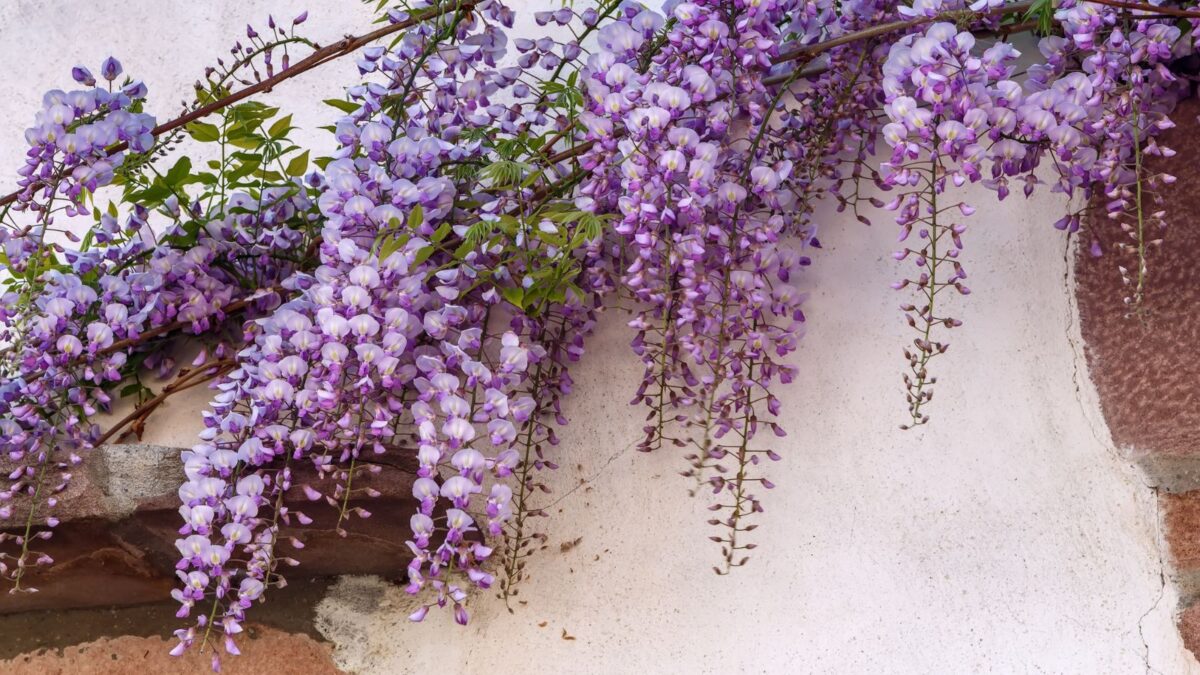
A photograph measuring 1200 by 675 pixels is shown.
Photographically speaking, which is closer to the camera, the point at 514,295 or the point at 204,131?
the point at 514,295

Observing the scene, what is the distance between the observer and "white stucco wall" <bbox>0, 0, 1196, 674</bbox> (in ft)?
4.52

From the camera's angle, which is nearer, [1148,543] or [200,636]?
[1148,543]

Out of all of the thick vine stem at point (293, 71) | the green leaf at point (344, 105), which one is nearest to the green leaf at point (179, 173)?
the thick vine stem at point (293, 71)

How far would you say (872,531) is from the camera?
1433mm

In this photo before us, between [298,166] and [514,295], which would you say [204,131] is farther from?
[514,295]

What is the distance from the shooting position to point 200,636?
5.15 ft

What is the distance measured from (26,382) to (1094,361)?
4.29ft

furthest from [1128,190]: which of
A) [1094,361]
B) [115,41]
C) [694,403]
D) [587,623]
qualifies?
[115,41]

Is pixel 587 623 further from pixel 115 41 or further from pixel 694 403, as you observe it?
pixel 115 41

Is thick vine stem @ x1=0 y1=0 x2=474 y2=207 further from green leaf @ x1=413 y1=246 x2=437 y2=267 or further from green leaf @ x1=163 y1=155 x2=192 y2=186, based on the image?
green leaf @ x1=413 y1=246 x2=437 y2=267

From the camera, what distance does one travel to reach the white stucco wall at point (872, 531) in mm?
1378

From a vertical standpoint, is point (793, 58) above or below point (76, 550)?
above

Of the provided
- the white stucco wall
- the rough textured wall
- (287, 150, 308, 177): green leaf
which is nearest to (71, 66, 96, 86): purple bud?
(287, 150, 308, 177): green leaf

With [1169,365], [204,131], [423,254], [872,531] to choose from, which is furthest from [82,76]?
[1169,365]
